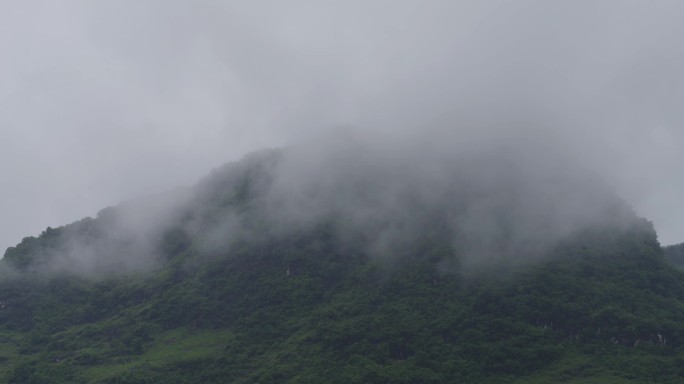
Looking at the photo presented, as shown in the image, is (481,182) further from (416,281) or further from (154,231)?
(154,231)

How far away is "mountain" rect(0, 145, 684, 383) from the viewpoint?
91688mm

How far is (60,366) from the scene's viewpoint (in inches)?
4003

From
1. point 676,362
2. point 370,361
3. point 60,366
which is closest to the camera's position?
point 676,362

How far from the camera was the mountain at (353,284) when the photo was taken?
301 ft

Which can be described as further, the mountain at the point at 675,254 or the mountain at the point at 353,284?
the mountain at the point at 675,254

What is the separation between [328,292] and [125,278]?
37260 mm

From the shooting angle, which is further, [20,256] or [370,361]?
[20,256]

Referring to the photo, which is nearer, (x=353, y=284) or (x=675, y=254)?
(x=353, y=284)

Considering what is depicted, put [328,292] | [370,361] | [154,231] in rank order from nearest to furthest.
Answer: [370,361]
[328,292]
[154,231]

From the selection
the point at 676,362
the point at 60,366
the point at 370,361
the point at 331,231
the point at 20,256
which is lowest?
the point at 676,362

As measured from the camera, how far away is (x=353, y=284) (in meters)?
109

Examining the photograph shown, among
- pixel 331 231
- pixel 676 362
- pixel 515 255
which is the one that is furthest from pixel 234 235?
pixel 676 362

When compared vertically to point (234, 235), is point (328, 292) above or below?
below

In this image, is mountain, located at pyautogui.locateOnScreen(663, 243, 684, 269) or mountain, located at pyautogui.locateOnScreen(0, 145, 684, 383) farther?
mountain, located at pyautogui.locateOnScreen(663, 243, 684, 269)
